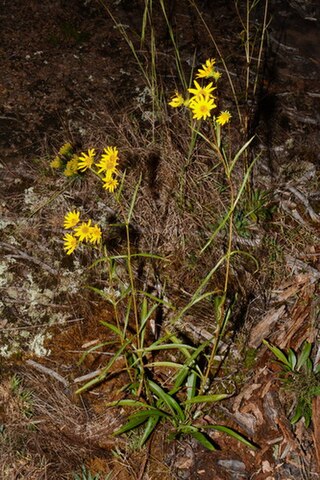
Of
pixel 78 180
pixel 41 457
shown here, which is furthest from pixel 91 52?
pixel 41 457

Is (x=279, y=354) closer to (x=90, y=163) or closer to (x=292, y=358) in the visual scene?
(x=292, y=358)

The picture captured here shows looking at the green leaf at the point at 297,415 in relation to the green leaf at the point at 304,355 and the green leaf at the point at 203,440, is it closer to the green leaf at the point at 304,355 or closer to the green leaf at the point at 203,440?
the green leaf at the point at 304,355

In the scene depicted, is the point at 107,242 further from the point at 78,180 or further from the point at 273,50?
the point at 273,50

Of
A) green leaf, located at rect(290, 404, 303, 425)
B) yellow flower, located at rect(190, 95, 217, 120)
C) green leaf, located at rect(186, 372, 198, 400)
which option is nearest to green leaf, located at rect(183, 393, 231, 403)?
green leaf, located at rect(186, 372, 198, 400)

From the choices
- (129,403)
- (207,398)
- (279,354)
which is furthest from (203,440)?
(279,354)

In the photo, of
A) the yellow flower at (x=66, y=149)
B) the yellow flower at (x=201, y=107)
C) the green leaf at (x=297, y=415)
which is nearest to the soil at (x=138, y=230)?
the green leaf at (x=297, y=415)

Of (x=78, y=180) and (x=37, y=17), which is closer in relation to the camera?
(x=78, y=180)
